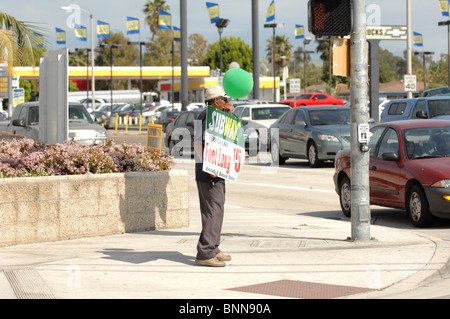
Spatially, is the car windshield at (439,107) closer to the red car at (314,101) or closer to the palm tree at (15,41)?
the palm tree at (15,41)

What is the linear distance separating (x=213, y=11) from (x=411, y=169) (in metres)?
47.1

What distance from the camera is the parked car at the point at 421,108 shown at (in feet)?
76.6

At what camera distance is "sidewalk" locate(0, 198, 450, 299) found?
737 centimetres

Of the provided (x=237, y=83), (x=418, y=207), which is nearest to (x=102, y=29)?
(x=418, y=207)

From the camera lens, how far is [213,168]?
852 centimetres

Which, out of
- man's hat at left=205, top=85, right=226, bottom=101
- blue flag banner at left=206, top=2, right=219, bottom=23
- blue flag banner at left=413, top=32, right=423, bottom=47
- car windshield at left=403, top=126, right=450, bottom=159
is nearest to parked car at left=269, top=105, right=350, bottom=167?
car windshield at left=403, top=126, right=450, bottom=159

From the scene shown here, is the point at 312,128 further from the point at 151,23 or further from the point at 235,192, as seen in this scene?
A: the point at 151,23

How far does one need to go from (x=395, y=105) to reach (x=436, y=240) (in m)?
15.4

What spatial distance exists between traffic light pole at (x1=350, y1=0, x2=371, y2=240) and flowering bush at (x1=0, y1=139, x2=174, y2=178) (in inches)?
116

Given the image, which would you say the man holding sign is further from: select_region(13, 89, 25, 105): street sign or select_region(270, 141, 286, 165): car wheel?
select_region(13, 89, 25, 105): street sign

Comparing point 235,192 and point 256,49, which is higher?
point 256,49

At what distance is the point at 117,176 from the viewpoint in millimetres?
10852
